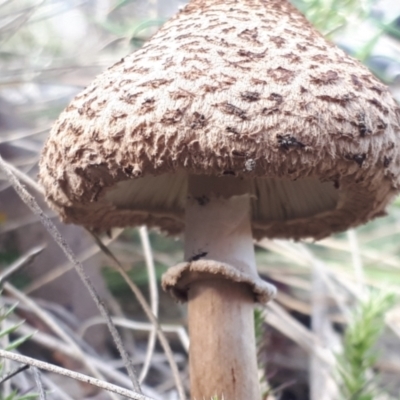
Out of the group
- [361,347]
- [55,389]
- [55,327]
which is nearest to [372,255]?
[361,347]

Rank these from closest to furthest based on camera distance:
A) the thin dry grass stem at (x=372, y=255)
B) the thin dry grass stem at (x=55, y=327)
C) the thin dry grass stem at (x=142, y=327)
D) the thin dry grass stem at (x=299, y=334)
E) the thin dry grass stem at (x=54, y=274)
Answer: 1. the thin dry grass stem at (x=55, y=327)
2. the thin dry grass stem at (x=142, y=327)
3. the thin dry grass stem at (x=299, y=334)
4. the thin dry grass stem at (x=54, y=274)
5. the thin dry grass stem at (x=372, y=255)

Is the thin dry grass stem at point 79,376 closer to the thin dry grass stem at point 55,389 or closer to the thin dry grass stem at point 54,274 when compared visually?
the thin dry grass stem at point 55,389

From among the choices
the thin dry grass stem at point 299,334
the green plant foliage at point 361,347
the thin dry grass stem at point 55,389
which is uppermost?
the thin dry grass stem at point 55,389

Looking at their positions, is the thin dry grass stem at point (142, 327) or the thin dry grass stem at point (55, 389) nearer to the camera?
the thin dry grass stem at point (55, 389)

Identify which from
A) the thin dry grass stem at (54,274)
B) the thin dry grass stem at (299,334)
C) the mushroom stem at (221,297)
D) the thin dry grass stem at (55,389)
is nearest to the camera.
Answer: the mushroom stem at (221,297)

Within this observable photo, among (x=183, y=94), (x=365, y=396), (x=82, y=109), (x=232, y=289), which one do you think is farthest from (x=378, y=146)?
(x=365, y=396)

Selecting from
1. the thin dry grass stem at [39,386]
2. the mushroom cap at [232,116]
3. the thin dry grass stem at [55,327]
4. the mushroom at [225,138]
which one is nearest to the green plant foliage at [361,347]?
the mushroom at [225,138]

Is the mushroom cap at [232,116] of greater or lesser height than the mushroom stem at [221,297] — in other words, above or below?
above

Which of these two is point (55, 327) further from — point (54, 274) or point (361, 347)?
point (361, 347)
